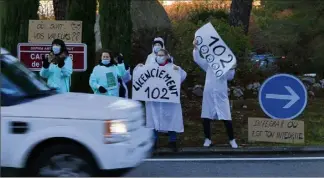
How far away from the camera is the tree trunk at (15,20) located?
12953 mm

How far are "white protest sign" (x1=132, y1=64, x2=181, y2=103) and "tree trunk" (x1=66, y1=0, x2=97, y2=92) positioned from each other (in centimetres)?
384

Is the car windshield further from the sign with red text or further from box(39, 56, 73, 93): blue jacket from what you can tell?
the sign with red text

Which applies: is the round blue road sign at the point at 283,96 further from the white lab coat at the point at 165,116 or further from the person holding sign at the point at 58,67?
the person holding sign at the point at 58,67

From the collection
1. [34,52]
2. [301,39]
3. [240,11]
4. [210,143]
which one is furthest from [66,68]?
[301,39]

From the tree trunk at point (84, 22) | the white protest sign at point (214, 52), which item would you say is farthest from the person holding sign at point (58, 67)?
the tree trunk at point (84, 22)

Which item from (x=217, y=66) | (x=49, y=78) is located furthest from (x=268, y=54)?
(x=49, y=78)

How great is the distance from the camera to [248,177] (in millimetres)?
7719

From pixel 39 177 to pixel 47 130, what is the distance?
54cm

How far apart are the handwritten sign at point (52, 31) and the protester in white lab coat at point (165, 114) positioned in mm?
2290

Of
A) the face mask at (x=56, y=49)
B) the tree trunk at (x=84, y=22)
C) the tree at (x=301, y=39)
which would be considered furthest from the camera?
the tree at (x=301, y=39)

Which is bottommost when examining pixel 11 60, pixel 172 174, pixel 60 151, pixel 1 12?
pixel 172 174

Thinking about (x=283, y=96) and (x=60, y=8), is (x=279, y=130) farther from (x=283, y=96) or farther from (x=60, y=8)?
(x=60, y=8)

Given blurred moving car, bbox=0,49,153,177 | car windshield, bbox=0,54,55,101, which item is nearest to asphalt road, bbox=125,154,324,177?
blurred moving car, bbox=0,49,153,177

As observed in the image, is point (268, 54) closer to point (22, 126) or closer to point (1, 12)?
point (1, 12)
